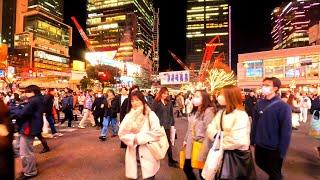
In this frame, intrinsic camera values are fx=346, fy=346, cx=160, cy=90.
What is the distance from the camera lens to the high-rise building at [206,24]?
16962cm

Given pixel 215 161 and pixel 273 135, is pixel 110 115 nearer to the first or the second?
pixel 273 135

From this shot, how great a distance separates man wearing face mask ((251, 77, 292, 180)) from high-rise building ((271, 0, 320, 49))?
152m

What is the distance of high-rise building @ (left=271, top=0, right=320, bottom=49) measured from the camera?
15075 cm

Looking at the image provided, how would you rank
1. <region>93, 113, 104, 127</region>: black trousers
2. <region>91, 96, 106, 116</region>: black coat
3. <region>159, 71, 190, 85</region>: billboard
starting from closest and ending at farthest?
<region>91, 96, 106, 116</region>: black coat, <region>159, 71, 190, 85</region>: billboard, <region>93, 113, 104, 127</region>: black trousers

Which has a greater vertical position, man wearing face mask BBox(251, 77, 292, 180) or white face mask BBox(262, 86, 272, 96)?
white face mask BBox(262, 86, 272, 96)

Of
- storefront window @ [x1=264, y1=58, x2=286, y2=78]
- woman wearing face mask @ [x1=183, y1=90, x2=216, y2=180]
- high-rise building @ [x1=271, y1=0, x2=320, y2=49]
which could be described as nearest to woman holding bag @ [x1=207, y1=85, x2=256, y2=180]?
woman wearing face mask @ [x1=183, y1=90, x2=216, y2=180]

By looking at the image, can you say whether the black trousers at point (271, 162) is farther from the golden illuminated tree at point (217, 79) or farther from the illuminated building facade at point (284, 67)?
the illuminated building facade at point (284, 67)

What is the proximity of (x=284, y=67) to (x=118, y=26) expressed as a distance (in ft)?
319

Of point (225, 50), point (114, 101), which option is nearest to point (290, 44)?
point (225, 50)

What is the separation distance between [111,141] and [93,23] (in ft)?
522

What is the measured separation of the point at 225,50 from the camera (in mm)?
175500

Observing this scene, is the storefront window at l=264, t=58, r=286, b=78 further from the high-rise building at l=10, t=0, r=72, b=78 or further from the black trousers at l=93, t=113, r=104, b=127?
the black trousers at l=93, t=113, r=104, b=127

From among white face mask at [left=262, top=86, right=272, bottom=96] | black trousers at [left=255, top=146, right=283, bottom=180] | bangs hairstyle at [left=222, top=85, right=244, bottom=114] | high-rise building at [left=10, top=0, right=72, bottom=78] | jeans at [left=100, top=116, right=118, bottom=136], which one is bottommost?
jeans at [left=100, top=116, right=118, bottom=136]

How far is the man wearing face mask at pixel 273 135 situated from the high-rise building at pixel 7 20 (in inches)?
5311
